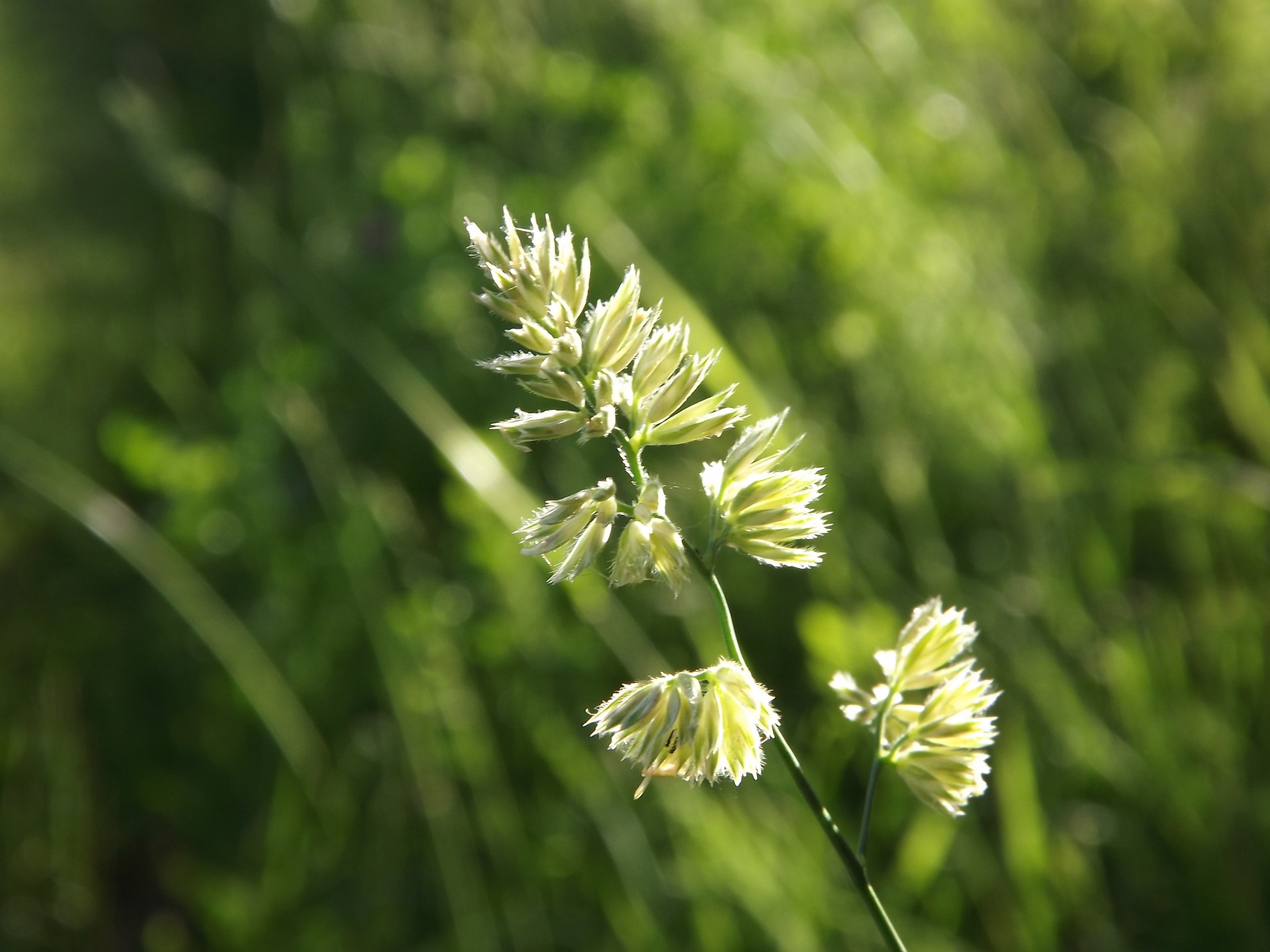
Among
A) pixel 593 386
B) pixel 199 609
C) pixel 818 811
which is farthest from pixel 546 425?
pixel 199 609

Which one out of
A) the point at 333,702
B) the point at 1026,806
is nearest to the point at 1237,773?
the point at 1026,806

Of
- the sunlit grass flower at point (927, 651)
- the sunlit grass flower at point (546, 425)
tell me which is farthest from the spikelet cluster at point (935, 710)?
the sunlit grass flower at point (546, 425)

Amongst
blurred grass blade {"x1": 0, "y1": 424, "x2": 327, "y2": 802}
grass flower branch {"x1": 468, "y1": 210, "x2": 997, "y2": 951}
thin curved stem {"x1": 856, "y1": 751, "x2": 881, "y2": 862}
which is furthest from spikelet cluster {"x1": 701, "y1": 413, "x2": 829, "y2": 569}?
blurred grass blade {"x1": 0, "y1": 424, "x2": 327, "y2": 802}

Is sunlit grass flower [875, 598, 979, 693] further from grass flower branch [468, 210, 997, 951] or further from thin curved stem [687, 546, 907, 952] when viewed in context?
thin curved stem [687, 546, 907, 952]

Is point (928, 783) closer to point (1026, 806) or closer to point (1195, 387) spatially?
point (1026, 806)

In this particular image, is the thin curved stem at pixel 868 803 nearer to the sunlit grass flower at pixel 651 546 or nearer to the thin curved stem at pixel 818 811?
the thin curved stem at pixel 818 811

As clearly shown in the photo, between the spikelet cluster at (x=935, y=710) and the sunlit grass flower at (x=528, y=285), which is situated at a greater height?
the sunlit grass flower at (x=528, y=285)

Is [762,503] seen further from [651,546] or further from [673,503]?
[673,503]
